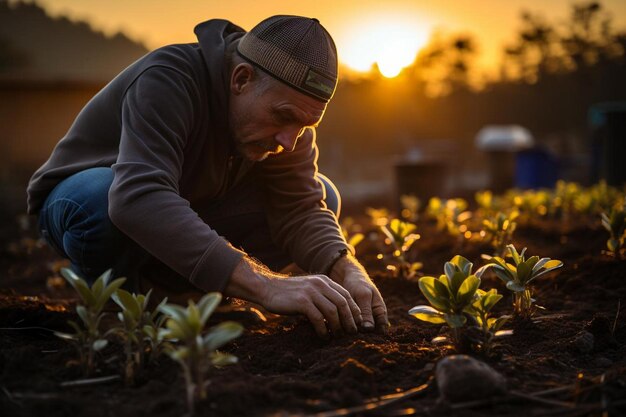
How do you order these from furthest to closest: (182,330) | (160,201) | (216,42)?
(216,42) < (160,201) < (182,330)

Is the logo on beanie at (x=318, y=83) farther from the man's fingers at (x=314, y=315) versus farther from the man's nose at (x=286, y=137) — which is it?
the man's fingers at (x=314, y=315)

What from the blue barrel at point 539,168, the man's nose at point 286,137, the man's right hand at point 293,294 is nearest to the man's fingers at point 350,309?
the man's right hand at point 293,294

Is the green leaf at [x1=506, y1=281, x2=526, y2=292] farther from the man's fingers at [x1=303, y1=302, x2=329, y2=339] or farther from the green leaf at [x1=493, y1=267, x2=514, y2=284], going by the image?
A: the man's fingers at [x1=303, y1=302, x2=329, y2=339]

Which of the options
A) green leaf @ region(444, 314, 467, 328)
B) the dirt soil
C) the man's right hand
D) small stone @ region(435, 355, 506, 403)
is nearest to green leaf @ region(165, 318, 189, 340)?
the dirt soil

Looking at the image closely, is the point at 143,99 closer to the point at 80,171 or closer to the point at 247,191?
the point at 80,171

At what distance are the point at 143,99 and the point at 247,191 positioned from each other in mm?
953

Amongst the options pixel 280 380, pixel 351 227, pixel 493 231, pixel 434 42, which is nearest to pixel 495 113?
pixel 434 42

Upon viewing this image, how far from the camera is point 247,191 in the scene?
3.27 metres

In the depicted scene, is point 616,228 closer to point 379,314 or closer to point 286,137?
point 379,314

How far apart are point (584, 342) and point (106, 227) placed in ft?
6.24

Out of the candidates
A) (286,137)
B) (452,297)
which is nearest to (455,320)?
(452,297)

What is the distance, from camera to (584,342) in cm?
218

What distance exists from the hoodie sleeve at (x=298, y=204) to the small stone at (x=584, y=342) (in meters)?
1.09

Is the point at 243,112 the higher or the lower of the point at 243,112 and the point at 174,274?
the higher
